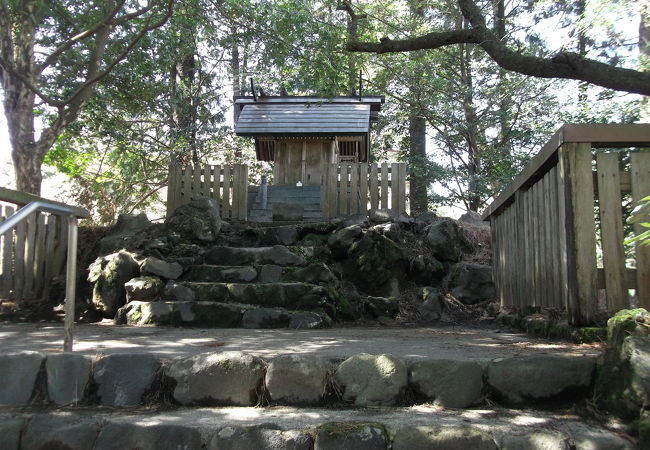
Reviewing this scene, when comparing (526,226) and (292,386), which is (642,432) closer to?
(292,386)

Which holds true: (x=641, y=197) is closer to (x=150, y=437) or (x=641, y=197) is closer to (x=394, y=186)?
(x=150, y=437)

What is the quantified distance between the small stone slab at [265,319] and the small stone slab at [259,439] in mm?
2646

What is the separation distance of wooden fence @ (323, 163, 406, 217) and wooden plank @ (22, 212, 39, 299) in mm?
5235

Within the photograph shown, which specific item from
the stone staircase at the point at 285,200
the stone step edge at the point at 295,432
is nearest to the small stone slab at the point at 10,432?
the stone step edge at the point at 295,432

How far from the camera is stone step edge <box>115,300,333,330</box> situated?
4863 millimetres

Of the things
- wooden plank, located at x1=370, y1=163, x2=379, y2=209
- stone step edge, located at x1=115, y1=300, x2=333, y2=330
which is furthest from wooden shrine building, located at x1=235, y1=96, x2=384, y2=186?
stone step edge, located at x1=115, y1=300, x2=333, y2=330

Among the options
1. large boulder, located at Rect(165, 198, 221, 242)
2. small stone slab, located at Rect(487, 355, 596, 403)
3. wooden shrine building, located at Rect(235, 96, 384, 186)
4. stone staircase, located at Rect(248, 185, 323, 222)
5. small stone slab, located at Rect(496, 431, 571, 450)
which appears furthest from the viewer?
wooden shrine building, located at Rect(235, 96, 384, 186)

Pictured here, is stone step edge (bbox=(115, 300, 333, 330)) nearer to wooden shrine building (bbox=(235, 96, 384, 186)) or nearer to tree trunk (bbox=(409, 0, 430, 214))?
A: wooden shrine building (bbox=(235, 96, 384, 186))

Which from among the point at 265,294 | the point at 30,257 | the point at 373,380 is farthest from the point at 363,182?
the point at 373,380

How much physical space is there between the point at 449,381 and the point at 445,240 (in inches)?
198

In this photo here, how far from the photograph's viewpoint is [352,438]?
211 cm

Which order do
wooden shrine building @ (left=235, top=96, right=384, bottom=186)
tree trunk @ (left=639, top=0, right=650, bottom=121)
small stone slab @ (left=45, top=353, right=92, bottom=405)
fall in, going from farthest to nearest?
wooden shrine building @ (left=235, top=96, right=384, bottom=186) < tree trunk @ (left=639, top=0, right=650, bottom=121) < small stone slab @ (left=45, top=353, right=92, bottom=405)

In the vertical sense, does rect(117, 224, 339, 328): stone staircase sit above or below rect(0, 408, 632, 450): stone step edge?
above

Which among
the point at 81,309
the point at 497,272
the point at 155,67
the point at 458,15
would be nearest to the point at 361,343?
the point at 497,272
